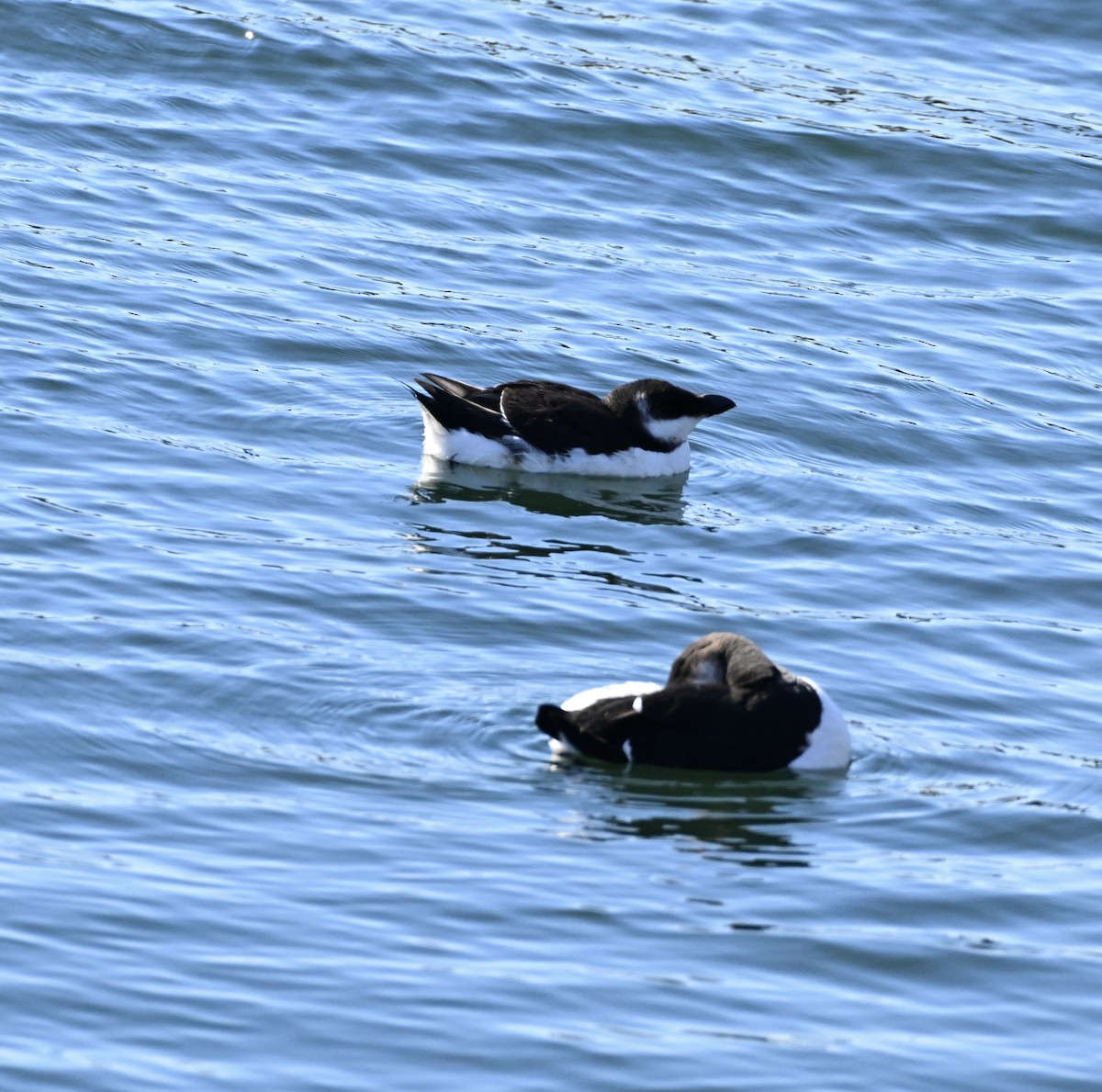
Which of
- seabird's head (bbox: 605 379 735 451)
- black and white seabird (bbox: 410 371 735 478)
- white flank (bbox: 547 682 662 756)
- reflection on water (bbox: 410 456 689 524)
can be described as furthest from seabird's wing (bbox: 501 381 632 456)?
white flank (bbox: 547 682 662 756)

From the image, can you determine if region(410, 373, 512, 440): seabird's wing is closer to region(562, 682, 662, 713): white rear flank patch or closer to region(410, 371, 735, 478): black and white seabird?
region(410, 371, 735, 478): black and white seabird

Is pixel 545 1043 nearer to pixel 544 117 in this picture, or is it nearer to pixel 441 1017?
pixel 441 1017

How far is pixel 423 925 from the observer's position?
7016mm

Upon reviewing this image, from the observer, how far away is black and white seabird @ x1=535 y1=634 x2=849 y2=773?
8.59m

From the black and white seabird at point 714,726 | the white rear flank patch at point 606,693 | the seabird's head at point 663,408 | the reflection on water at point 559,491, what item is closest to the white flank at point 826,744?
the black and white seabird at point 714,726

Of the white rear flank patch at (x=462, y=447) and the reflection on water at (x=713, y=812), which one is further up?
the white rear flank patch at (x=462, y=447)

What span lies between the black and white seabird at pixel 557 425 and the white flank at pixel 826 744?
4875 millimetres

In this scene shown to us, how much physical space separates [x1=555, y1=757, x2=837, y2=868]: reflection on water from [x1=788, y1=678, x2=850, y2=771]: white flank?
6 centimetres

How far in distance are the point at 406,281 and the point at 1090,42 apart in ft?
40.8

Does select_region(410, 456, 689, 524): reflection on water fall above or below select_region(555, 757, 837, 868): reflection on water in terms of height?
above

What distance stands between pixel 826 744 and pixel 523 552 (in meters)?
3.44

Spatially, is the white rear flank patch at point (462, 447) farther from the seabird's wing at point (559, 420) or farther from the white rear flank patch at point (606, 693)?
the white rear flank patch at point (606, 693)

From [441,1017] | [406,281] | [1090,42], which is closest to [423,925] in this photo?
[441,1017]

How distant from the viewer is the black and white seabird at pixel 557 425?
13391 mm
